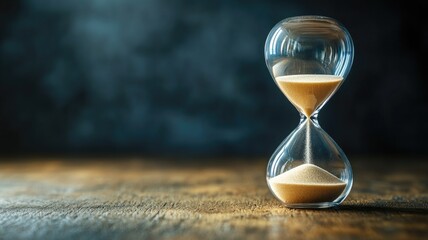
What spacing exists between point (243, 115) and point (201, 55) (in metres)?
0.52

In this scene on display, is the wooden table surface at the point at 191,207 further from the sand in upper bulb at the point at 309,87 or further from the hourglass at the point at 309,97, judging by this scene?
the sand in upper bulb at the point at 309,87

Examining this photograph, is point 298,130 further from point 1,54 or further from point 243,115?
point 1,54

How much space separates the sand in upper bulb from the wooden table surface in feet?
0.89

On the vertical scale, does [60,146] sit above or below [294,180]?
below

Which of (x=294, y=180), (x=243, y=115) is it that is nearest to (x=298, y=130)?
(x=294, y=180)

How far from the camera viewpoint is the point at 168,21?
16.3 ft

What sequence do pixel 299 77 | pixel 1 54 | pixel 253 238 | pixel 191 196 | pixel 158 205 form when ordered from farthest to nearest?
pixel 1 54 → pixel 191 196 → pixel 158 205 → pixel 299 77 → pixel 253 238

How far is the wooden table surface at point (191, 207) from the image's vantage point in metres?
1.41

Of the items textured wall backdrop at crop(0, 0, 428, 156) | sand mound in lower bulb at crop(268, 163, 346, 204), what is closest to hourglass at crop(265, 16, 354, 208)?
sand mound in lower bulb at crop(268, 163, 346, 204)

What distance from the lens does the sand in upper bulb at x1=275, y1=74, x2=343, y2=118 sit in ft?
5.59

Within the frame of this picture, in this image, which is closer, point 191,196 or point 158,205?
point 158,205

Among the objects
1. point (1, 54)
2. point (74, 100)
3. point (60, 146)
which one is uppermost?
point (1, 54)

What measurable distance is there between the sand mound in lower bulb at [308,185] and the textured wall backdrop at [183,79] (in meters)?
3.04

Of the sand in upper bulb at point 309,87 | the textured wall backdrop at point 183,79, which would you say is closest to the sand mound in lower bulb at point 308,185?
the sand in upper bulb at point 309,87
